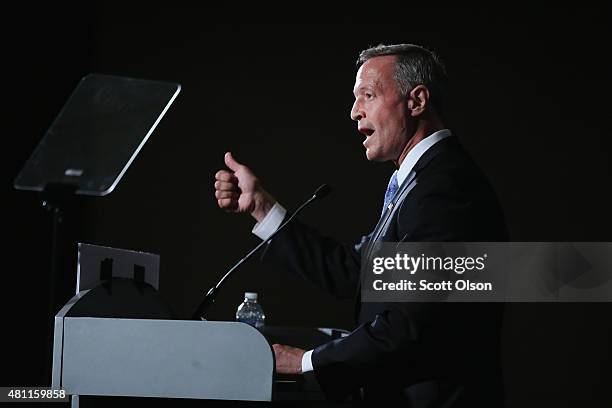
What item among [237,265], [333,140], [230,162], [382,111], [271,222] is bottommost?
[237,265]

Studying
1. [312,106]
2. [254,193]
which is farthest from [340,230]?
[254,193]

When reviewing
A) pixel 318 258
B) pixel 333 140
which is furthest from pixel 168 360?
pixel 333 140

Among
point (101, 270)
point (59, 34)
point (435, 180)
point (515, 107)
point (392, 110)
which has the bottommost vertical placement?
point (101, 270)

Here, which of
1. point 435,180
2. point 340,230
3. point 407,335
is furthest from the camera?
point 340,230

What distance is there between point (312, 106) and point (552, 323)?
1.47 meters

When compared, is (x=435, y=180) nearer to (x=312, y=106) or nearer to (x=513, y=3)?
(x=312, y=106)

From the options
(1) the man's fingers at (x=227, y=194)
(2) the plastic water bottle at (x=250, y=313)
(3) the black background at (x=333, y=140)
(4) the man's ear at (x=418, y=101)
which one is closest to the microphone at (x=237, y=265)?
(1) the man's fingers at (x=227, y=194)

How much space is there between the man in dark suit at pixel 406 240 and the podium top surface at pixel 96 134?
0.31 metres

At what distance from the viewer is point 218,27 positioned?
3717 mm

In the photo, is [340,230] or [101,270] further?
[340,230]

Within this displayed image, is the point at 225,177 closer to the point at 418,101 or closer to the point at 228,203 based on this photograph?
the point at 228,203

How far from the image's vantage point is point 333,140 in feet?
12.0

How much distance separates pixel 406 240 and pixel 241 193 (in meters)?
0.48

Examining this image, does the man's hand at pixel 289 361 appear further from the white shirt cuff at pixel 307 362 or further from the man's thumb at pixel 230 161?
the man's thumb at pixel 230 161
